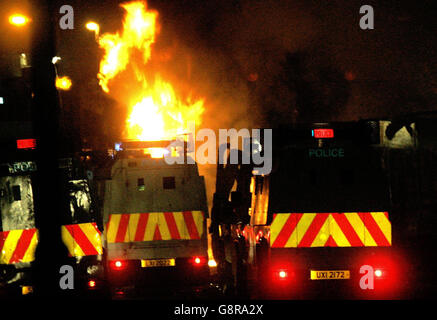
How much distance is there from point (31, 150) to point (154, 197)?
3.05m

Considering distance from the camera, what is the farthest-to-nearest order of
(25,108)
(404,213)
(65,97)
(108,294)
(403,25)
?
(65,97) < (403,25) < (25,108) < (404,213) < (108,294)

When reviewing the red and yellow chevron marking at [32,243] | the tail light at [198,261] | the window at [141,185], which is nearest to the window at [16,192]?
the red and yellow chevron marking at [32,243]

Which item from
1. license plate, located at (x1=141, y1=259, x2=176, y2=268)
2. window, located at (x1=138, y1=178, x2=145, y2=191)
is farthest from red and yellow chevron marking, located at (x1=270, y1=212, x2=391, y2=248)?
window, located at (x1=138, y1=178, x2=145, y2=191)

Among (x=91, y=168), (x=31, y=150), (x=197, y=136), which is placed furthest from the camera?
(x=197, y=136)

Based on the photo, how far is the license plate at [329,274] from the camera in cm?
984

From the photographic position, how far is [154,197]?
13055mm

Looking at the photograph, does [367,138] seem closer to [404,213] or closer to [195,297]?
[195,297]

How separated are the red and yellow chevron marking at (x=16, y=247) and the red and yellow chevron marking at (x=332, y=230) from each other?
425cm

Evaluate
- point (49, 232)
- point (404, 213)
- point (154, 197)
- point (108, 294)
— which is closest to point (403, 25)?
point (404, 213)

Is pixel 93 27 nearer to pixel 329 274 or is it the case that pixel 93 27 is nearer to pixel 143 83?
pixel 143 83

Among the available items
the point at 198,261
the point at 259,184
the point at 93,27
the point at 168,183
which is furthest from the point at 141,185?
the point at 93,27

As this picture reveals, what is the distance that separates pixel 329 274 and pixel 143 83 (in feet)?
90.9

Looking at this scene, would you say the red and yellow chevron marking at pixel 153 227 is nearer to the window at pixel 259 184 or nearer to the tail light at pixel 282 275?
the window at pixel 259 184

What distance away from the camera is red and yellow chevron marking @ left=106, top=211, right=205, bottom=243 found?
504 inches
